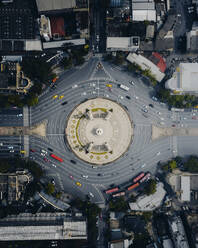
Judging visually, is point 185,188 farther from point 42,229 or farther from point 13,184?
point 13,184

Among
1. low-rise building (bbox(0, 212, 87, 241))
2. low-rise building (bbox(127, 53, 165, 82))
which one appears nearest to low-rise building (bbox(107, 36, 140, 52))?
low-rise building (bbox(127, 53, 165, 82))

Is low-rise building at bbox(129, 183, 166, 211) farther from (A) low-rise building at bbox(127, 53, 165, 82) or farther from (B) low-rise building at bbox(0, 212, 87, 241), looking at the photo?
(A) low-rise building at bbox(127, 53, 165, 82)

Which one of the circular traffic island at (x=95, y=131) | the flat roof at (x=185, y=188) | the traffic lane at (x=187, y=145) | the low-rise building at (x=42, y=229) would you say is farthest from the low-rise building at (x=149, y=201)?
the low-rise building at (x=42, y=229)

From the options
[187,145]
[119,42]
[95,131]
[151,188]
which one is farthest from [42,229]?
[119,42]

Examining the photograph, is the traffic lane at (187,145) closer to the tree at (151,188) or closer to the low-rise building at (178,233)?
the tree at (151,188)

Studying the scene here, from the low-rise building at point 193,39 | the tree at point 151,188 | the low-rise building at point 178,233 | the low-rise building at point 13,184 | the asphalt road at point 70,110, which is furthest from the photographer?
the asphalt road at point 70,110

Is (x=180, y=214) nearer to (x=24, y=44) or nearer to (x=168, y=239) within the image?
(x=168, y=239)
